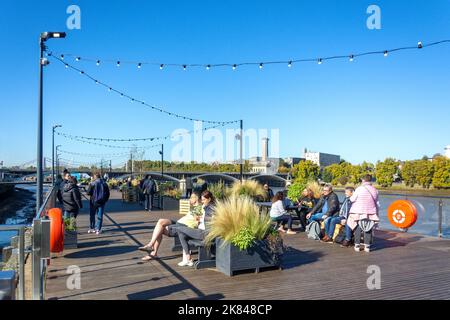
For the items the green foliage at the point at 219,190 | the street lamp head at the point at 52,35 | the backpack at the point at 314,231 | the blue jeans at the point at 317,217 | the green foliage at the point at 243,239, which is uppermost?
the street lamp head at the point at 52,35

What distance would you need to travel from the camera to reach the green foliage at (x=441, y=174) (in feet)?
233

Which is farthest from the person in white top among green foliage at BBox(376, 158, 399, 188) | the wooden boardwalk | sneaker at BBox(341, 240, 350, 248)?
green foliage at BBox(376, 158, 399, 188)

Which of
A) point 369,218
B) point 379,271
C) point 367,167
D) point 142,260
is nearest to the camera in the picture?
point 379,271

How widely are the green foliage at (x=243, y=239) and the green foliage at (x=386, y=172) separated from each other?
81462 millimetres

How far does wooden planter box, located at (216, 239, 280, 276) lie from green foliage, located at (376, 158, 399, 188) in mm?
81173

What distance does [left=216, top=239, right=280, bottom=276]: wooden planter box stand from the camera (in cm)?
619

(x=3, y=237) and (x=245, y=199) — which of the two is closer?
(x=245, y=199)

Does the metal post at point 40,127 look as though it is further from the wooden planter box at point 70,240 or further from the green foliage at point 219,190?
the green foliage at point 219,190

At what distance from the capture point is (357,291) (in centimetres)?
543

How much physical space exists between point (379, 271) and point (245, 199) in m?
2.37

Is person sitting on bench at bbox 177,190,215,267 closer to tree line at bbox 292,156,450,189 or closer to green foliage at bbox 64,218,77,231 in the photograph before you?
green foliage at bbox 64,218,77,231

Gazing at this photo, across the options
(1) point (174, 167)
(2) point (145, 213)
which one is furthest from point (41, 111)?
(1) point (174, 167)

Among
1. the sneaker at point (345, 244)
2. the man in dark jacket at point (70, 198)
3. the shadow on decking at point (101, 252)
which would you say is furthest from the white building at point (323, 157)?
Answer: the shadow on decking at point (101, 252)
